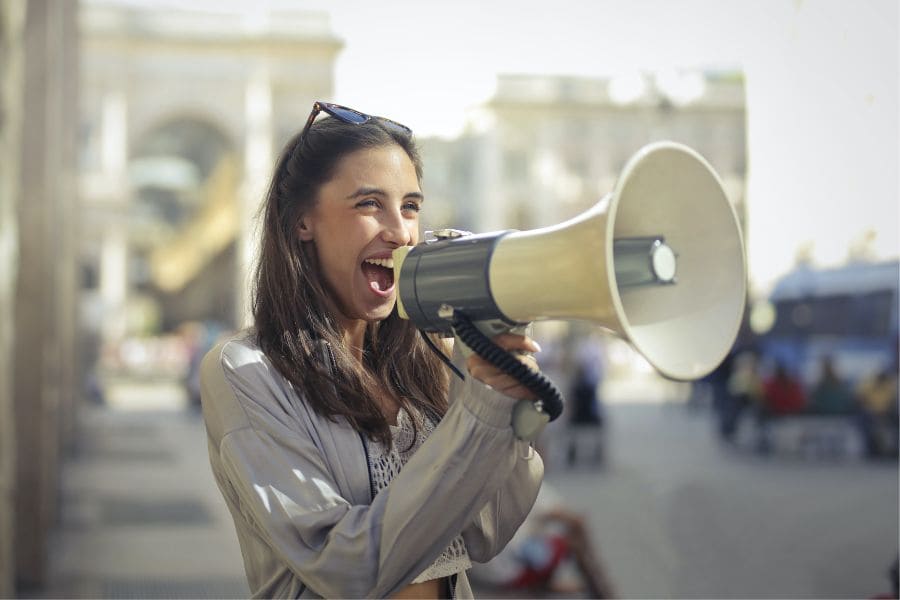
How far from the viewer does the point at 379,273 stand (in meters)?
1.60

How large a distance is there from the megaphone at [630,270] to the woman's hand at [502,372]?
28 mm

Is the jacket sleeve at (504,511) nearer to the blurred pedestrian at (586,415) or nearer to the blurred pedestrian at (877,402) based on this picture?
the blurred pedestrian at (877,402)

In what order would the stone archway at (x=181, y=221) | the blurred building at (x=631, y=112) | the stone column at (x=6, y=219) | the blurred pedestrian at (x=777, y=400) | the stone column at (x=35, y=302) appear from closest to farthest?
the blurred building at (x=631, y=112)
the stone column at (x=6, y=219)
the stone column at (x=35, y=302)
the blurred pedestrian at (x=777, y=400)
the stone archway at (x=181, y=221)

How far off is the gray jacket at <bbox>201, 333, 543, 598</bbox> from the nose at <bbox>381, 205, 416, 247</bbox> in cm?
24

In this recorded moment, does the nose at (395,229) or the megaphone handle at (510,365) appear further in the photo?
the nose at (395,229)

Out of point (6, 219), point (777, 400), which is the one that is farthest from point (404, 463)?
point (777, 400)

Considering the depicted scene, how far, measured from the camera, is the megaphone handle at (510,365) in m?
1.29

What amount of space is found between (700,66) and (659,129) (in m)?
Result: 1.01

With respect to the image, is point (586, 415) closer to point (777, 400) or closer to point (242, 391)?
point (777, 400)

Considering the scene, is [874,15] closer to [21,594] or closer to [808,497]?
[808,497]

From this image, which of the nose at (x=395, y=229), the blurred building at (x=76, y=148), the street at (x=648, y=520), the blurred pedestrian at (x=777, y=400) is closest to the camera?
the nose at (x=395, y=229)

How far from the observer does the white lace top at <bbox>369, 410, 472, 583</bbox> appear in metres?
1.50

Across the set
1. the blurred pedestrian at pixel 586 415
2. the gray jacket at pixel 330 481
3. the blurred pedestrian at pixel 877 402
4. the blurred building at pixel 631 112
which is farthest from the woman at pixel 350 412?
the blurred pedestrian at pixel 586 415

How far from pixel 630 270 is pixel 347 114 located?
21.2 inches
